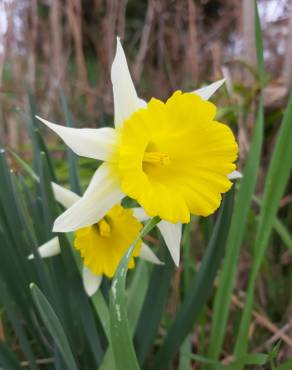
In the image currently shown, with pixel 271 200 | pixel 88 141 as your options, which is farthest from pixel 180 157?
pixel 271 200

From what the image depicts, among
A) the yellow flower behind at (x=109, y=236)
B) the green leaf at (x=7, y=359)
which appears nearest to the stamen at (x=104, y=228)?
the yellow flower behind at (x=109, y=236)

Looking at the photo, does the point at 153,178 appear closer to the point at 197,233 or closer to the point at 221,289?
the point at 221,289

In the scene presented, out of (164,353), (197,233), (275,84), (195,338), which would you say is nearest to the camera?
(164,353)

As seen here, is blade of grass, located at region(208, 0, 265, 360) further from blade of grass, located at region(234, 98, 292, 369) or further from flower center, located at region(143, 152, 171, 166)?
flower center, located at region(143, 152, 171, 166)

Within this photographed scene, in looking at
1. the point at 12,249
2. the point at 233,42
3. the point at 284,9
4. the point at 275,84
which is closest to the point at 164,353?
the point at 12,249

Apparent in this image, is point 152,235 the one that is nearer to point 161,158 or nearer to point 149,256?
point 149,256

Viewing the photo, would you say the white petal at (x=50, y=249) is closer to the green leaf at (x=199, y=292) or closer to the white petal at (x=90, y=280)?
the white petal at (x=90, y=280)
